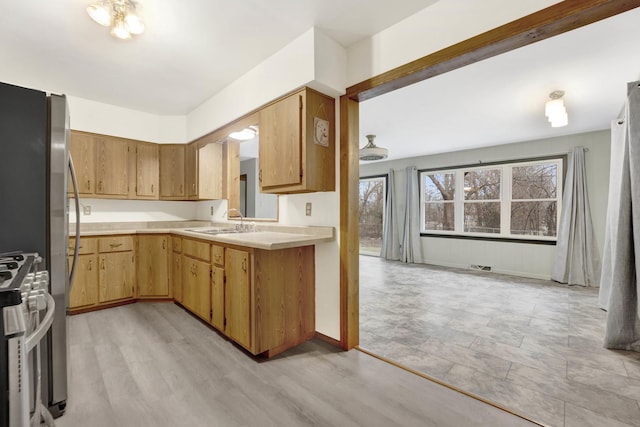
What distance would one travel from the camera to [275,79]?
2.41 m

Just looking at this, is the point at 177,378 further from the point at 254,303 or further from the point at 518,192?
the point at 518,192

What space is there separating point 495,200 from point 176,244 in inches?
214

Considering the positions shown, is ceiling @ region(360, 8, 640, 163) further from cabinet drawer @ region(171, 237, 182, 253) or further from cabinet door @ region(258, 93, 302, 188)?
cabinet drawer @ region(171, 237, 182, 253)

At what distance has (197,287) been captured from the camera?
2803 mm

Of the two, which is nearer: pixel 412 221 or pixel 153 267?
pixel 153 267

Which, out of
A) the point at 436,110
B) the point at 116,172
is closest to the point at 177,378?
the point at 116,172

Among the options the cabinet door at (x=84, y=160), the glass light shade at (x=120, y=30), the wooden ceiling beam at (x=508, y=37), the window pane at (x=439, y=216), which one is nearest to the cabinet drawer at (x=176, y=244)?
the cabinet door at (x=84, y=160)

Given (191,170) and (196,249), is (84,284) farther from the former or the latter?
(191,170)

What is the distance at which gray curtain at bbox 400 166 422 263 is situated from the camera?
6227mm

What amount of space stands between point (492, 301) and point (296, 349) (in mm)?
2689

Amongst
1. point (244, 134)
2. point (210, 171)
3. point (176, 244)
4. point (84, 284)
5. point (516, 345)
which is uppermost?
point (244, 134)

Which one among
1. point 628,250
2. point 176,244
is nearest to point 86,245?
point 176,244

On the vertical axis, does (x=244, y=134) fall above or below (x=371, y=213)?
above

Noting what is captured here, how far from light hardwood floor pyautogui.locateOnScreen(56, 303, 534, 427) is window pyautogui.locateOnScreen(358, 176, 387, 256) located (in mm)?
5082
